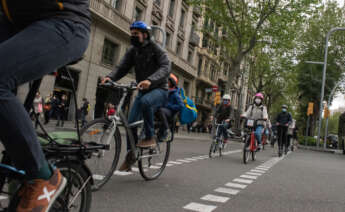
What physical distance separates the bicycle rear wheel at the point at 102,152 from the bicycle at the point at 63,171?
1.47 metres

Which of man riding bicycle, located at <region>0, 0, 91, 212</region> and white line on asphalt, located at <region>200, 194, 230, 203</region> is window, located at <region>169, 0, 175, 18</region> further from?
man riding bicycle, located at <region>0, 0, 91, 212</region>

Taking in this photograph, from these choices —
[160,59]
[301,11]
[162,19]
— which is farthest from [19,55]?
[162,19]

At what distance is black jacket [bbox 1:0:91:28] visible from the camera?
70.2 inches

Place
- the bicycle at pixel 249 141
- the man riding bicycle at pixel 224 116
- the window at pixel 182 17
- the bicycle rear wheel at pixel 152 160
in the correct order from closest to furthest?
the bicycle rear wheel at pixel 152 160 < the bicycle at pixel 249 141 < the man riding bicycle at pixel 224 116 < the window at pixel 182 17

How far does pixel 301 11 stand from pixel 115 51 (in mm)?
12750

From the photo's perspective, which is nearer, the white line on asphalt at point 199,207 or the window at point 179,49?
the white line on asphalt at point 199,207

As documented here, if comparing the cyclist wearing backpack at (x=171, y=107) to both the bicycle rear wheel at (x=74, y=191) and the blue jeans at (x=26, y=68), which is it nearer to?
the bicycle rear wheel at (x=74, y=191)

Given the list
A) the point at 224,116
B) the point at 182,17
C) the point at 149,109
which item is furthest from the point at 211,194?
the point at 182,17

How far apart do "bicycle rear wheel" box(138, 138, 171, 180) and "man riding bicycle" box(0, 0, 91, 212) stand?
2993mm

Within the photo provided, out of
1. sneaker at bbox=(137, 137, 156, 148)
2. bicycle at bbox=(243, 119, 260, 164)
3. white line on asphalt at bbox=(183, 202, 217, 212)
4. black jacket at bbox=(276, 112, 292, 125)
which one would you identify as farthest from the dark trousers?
white line on asphalt at bbox=(183, 202, 217, 212)

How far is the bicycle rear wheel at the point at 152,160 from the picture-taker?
16.1 ft

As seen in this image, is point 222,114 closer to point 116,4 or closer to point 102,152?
point 102,152

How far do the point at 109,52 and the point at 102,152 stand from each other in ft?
71.1

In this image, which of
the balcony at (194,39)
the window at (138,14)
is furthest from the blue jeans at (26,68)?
the balcony at (194,39)
